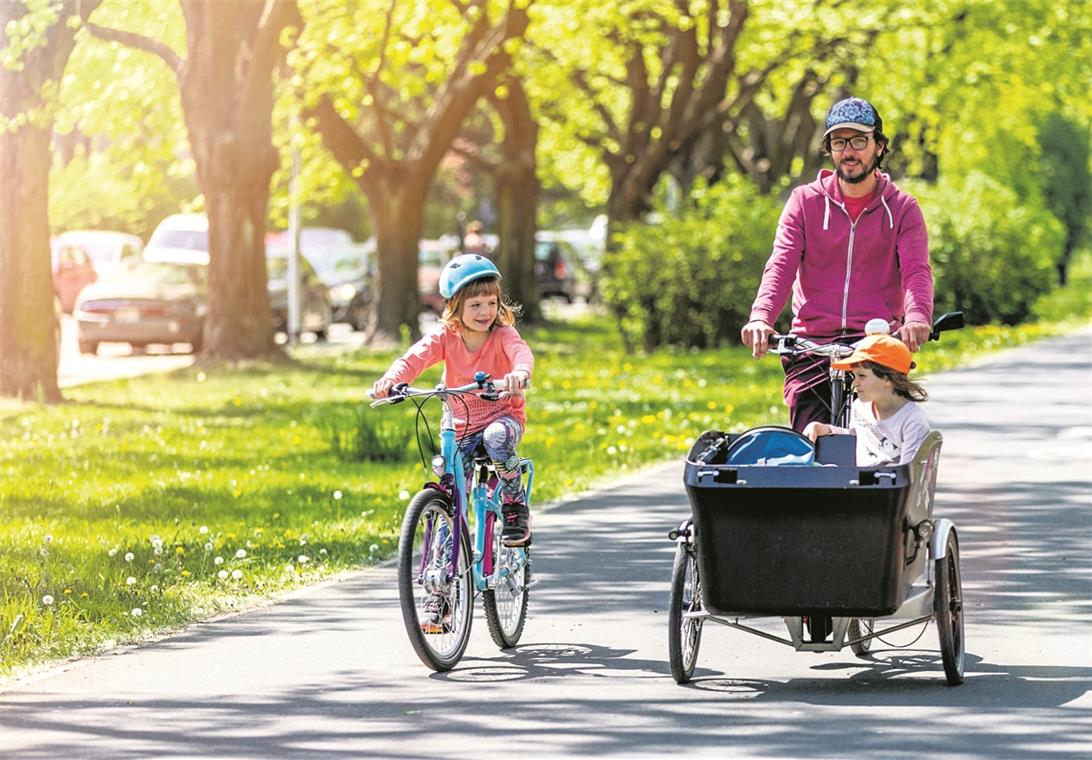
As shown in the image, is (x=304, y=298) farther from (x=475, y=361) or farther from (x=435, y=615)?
(x=435, y=615)

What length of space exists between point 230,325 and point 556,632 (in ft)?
56.7

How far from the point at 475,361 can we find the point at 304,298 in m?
27.2

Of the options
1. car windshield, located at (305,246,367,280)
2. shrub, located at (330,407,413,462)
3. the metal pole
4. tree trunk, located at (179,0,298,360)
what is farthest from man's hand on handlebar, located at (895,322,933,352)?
car windshield, located at (305,246,367,280)

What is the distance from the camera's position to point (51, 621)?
8328mm

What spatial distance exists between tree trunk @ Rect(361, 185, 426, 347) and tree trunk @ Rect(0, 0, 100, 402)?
1035cm

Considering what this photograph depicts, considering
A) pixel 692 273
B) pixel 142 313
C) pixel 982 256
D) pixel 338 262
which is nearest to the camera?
pixel 692 273

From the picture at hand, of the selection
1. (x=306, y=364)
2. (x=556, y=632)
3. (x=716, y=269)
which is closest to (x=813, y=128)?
(x=716, y=269)

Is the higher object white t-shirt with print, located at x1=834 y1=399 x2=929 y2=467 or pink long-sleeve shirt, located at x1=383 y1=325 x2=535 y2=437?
pink long-sleeve shirt, located at x1=383 y1=325 x2=535 y2=437

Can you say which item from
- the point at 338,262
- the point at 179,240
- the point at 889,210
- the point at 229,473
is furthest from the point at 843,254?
the point at 338,262

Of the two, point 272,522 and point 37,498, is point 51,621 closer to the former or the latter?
point 272,522

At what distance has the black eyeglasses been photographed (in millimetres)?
7863

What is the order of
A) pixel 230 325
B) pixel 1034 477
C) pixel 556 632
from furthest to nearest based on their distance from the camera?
pixel 230 325
pixel 1034 477
pixel 556 632

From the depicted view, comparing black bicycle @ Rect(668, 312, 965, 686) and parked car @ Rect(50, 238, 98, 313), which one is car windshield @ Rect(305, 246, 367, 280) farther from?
black bicycle @ Rect(668, 312, 965, 686)

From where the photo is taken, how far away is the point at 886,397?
7176 millimetres
